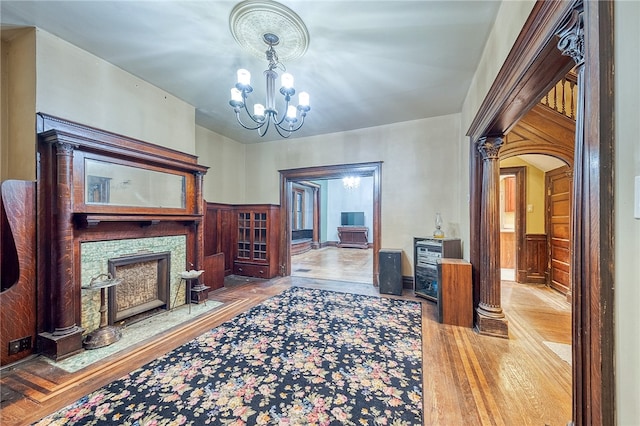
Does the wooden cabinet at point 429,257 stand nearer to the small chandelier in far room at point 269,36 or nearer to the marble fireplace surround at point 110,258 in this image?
the small chandelier in far room at point 269,36

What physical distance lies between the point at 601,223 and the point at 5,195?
155 inches

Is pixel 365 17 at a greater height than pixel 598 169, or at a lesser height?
greater

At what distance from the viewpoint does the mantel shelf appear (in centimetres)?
249

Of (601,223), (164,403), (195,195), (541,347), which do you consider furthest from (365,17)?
(541,347)

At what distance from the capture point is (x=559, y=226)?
434 centimetres

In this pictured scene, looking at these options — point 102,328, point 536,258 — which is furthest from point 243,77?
point 536,258

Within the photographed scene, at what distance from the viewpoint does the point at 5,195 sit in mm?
2150

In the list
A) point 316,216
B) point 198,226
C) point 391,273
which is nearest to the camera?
point 198,226

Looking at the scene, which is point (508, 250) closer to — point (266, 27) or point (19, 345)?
point (266, 27)

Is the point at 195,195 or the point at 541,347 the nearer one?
the point at 541,347

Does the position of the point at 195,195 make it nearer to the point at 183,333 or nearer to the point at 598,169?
the point at 183,333

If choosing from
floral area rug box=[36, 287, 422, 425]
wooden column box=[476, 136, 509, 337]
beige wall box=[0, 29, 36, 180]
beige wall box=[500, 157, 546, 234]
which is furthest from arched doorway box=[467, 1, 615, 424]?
beige wall box=[500, 157, 546, 234]

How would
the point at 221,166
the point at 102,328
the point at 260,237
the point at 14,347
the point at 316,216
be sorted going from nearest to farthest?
the point at 14,347, the point at 102,328, the point at 221,166, the point at 260,237, the point at 316,216

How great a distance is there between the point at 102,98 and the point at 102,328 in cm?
251
